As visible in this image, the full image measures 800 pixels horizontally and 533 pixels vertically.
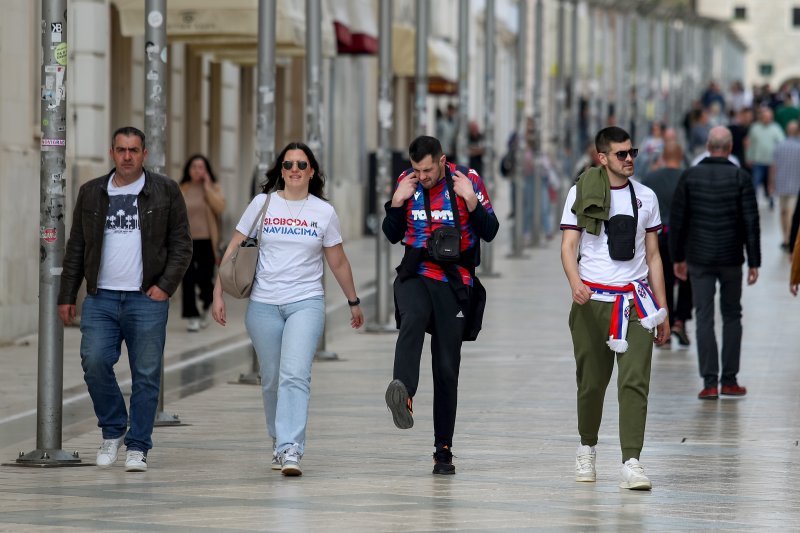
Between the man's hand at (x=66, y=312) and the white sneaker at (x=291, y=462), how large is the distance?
4.47ft

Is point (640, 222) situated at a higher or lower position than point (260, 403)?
higher

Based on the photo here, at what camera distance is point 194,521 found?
29.5ft

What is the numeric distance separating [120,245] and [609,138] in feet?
8.19

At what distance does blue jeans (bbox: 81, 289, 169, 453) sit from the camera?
1074cm

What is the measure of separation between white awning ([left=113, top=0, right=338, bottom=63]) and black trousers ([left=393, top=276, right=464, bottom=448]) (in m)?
10.8

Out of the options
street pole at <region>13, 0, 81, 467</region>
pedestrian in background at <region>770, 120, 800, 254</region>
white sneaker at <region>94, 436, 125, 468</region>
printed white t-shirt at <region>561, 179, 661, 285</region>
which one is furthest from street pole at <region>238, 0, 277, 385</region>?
pedestrian in background at <region>770, 120, 800, 254</region>

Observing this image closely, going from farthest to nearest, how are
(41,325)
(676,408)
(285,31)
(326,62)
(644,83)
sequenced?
(644,83)
(326,62)
(285,31)
(676,408)
(41,325)

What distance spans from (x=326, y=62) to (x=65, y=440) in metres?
22.4

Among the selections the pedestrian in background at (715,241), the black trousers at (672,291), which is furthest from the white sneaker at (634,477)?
the black trousers at (672,291)

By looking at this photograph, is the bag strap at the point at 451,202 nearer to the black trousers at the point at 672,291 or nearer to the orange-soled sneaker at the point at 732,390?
the orange-soled sneaker at the point at 732,390

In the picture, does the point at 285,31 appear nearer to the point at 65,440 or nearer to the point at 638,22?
the point at 65,440

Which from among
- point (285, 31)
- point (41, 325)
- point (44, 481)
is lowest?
point (44, 481)

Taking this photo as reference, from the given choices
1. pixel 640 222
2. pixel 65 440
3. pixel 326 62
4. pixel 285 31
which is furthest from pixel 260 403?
pixel 326 62

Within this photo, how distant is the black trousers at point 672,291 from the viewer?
17.2m
